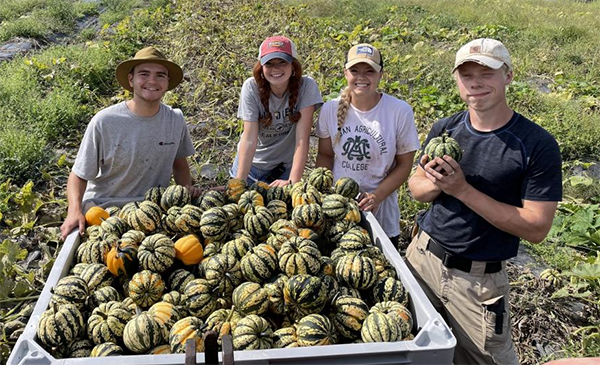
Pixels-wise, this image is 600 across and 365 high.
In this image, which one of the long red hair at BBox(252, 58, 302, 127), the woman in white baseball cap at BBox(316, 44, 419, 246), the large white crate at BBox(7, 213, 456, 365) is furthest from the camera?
the long red hair at BBox(252, 58, 302, 127)

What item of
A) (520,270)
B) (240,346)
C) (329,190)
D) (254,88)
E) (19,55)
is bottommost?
(520,270)

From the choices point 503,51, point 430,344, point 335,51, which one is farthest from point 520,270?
point 335,51

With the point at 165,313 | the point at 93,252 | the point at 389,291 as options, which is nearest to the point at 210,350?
the point at 165,313

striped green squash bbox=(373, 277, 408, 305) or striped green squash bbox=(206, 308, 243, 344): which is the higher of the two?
striped green squash bbox=(373, 277, 408, 305)

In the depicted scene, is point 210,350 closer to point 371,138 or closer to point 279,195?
point 279,195

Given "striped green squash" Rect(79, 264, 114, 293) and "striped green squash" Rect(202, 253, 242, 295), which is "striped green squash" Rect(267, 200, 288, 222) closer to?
"striped green squash" Rect(202, 253, 242, 295)

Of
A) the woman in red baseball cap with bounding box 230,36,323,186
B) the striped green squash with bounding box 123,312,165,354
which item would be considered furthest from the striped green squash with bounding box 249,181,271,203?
the striped green squash with bounding box 123,312,165,354

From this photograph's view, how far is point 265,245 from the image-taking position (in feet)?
9.14

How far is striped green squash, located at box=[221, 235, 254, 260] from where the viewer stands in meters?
2.78

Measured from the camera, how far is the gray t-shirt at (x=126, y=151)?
3.93m

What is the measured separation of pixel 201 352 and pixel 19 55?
12.0 m

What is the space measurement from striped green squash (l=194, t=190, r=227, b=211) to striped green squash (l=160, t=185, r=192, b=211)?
0.09m

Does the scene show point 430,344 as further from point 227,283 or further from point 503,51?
point 503,51

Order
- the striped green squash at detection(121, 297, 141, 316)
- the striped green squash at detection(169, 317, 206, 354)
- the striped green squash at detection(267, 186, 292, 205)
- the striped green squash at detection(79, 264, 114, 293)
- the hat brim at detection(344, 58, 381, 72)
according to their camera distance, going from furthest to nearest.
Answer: the hat brim at detection(344, 58, 381, 72), the striped green squash at detection(267, 186, 292, 205), the striped green squash at detection(79, 264, 114, 293), the striped green squash at detection(121, 297, 141, 316), the striped green squash at detection(169, 317, 206, 354)
